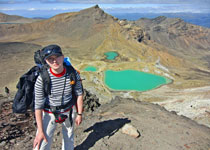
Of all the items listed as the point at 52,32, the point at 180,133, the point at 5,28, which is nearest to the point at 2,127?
the point at 180,133

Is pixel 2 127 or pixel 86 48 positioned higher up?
pixel 2 127

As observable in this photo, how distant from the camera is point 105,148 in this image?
5438mm

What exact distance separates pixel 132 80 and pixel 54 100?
3494 cm

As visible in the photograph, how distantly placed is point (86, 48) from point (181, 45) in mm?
119642

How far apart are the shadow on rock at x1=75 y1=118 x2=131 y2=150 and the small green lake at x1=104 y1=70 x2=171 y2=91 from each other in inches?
1017

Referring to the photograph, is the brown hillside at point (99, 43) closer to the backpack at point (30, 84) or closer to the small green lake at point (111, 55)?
the small green lake at point (111, 55)

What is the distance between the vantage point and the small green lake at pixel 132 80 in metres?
34.2

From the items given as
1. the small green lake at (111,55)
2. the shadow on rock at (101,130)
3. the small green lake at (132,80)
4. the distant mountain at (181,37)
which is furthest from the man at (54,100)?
the distant mountain at (181,37)

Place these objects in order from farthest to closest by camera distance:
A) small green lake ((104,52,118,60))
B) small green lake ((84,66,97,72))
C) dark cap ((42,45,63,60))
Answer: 1. small green lake ((104,52,118,60))
2. small green lake ((84,66,97,72))
3. dark cap ((42,45,63,60))

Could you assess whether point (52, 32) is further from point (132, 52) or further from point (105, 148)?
point (105, 148)

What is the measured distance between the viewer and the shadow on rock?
5.63 m

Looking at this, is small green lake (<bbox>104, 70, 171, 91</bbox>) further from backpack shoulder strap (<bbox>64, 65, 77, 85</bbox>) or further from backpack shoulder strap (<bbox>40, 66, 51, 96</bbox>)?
backpack shoulder strap (<bbox>40, 66, 51, 96</bbox>)

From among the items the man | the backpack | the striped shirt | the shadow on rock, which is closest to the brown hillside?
the shadow on rock

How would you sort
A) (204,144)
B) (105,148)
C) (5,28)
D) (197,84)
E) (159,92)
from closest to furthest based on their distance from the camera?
(105,148)
(204,144)
(159,92)
(197,84)
(5,28)
